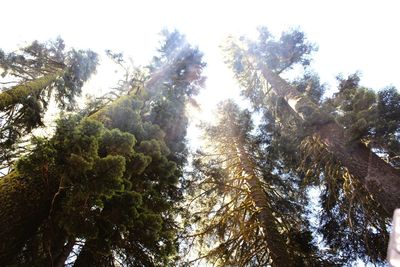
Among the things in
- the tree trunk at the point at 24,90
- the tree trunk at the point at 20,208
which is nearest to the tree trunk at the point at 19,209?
the tree trunk at the point at 20,208

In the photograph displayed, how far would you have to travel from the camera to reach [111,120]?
7.75 m

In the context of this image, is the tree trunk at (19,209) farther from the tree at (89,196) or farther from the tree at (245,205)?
the tree at (245,205)

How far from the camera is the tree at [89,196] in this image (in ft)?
15.4

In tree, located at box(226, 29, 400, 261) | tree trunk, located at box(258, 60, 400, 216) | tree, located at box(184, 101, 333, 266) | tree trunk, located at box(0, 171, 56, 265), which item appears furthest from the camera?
tree, located at box(184, 101, 333, 266)

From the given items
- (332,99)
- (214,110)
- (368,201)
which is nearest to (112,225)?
(368,201)

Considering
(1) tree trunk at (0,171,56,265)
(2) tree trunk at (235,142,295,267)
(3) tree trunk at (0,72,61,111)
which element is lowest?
(1) tree trunk at (0,171,56,265)

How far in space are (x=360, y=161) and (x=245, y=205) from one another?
380cm

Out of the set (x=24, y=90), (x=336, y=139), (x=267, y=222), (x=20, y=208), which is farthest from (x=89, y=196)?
(x=24, y=90)

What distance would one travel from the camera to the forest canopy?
16.5ft

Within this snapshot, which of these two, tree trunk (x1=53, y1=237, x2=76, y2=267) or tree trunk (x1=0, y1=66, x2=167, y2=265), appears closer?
tree trunk (x1=0, y1=66, x2=167, y2=265)

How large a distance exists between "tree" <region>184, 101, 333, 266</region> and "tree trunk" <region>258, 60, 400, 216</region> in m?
2.18

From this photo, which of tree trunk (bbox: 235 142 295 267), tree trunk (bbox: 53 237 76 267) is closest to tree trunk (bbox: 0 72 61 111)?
tree trunk (bbox: 53 237 76 267)

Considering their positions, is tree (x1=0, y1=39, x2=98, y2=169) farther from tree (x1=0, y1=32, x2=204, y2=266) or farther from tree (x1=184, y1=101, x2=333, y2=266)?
tree (x1=184, y1=101, x2=333, y2=266)

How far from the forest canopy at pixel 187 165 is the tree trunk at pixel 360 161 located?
1.2 inches
